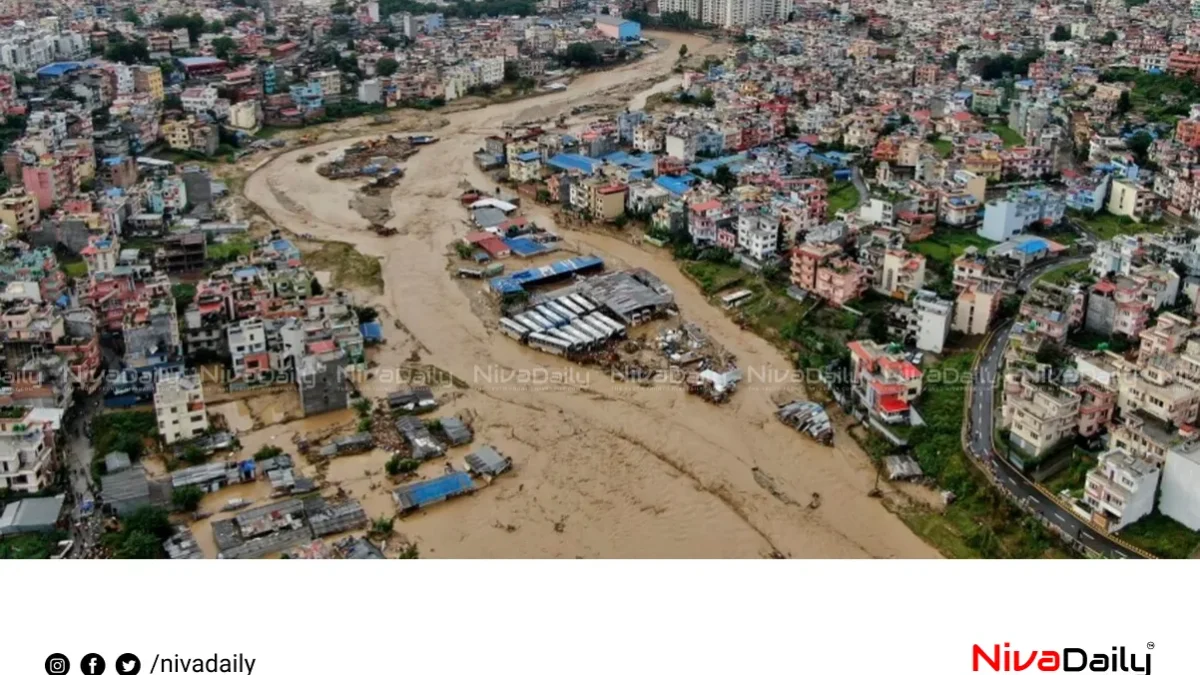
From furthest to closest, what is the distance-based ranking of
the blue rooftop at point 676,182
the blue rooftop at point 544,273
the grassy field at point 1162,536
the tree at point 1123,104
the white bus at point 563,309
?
the tree at point 1123,104
the blue rooftop at point 676,182
the blue rooftop at point 544,273
the white bus at point 563,309
the grassy field at point 1162,536

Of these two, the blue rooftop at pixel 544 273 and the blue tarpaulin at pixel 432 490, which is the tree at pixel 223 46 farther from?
the blue tarpaulin at pixel 432 490

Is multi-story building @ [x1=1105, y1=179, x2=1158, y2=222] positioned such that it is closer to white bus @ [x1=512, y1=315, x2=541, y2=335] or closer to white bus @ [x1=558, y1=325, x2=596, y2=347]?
white bus @ [x1=558, y1=325, x2=596, y2=347]

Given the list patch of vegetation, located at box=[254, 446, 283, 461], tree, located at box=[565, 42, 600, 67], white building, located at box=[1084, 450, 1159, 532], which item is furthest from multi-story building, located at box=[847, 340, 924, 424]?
tree, located at box=[565, 42, 600, 67]

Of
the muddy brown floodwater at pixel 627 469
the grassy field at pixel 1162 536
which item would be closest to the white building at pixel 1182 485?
the grassy field at pixel 1162 536

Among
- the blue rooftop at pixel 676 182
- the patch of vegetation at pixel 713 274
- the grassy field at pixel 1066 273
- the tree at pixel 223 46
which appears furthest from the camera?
the tree at pixel 223 46

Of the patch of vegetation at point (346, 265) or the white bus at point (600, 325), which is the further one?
the patch of vegetation at point (346, 265)

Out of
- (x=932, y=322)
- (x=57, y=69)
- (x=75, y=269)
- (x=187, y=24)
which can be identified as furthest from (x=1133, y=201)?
(x=187, y=24)

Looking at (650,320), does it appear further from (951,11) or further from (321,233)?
(951,11)

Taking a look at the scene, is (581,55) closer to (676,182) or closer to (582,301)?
(676,182)

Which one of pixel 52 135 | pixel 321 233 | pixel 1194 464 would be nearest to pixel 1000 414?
pixel 1194 464
